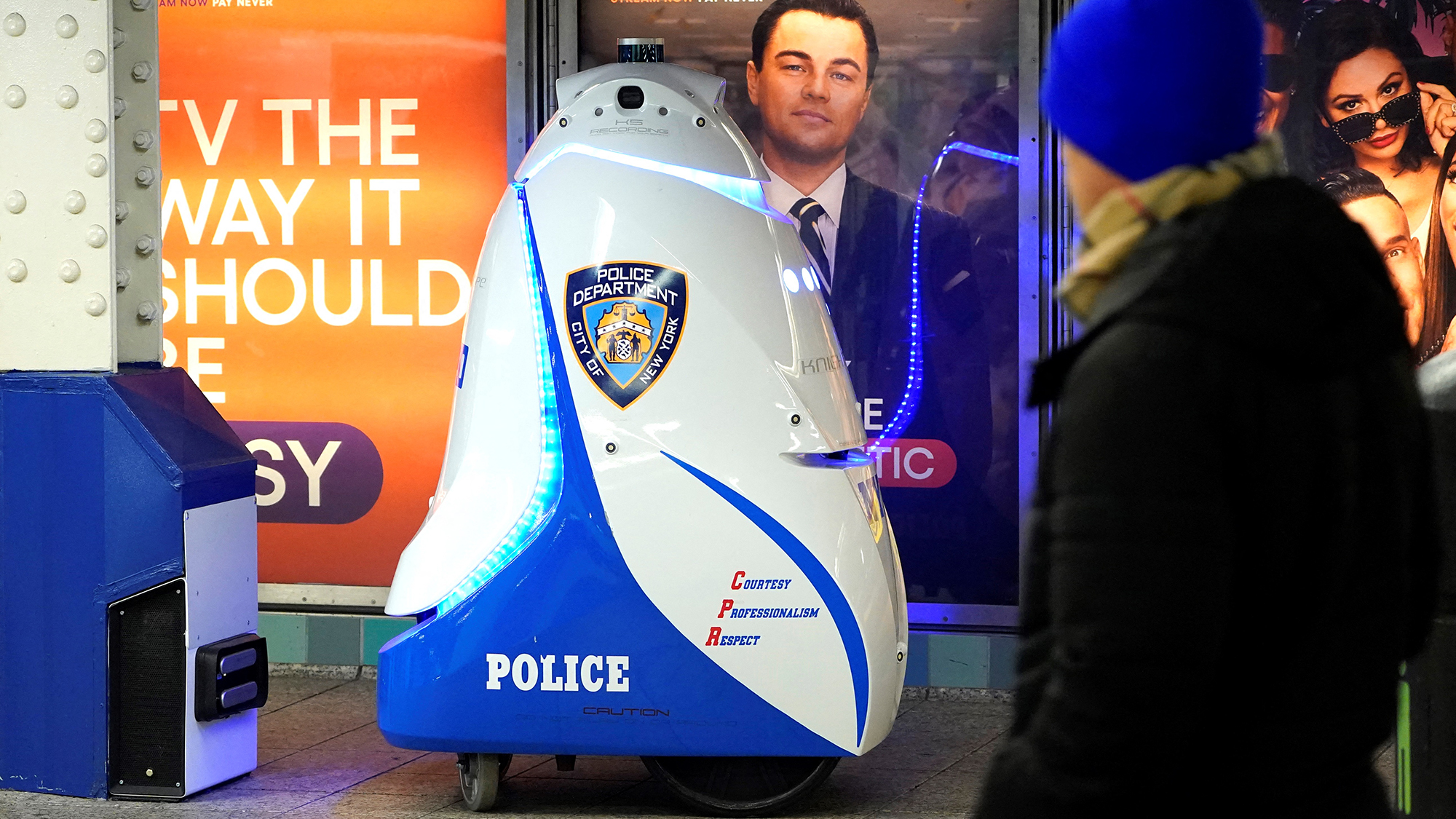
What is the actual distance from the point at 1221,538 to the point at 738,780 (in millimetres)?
2953

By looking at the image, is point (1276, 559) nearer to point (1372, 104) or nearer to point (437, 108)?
point (1372, 104)

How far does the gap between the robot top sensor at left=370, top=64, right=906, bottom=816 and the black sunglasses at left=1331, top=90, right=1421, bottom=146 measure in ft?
7.66

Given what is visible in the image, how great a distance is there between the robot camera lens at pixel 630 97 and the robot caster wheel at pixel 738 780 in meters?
1.67

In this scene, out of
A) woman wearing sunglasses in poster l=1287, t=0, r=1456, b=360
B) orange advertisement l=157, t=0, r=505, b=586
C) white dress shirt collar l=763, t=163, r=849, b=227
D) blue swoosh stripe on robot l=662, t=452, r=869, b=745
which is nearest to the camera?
blue swoosh stripe on robot l=662, t=452, r=869, b=745

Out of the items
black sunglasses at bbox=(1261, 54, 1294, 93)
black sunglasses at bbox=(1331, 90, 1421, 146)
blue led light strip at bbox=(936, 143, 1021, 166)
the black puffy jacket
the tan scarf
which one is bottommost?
the black puffy jacket

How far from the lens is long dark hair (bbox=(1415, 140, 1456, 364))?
5.09m

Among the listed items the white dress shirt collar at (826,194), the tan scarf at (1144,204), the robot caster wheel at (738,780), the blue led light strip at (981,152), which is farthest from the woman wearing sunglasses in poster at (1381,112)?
the tan scarf at (1144,204)

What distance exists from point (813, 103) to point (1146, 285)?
14.2 ft

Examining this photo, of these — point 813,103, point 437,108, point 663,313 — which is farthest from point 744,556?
point 437,108

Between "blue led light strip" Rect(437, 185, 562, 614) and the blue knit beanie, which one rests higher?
the blue knit beanie

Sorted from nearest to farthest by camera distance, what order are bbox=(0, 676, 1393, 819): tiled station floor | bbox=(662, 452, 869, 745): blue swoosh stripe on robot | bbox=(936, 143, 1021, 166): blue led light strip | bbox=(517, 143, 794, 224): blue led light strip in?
bbox=(662, 452, 869, 745): blue swoosh stripe on robot < bbox=(517, 143, 794, 224): blue led light strip < bbox=(0, 676, 1393, 819): tiled station floor < bbox=(936, 143, 1021, 166): blue led light strip

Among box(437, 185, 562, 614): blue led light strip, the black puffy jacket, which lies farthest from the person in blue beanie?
box(437, 185, 562, 614): blue led light strip

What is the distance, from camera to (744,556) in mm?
3744

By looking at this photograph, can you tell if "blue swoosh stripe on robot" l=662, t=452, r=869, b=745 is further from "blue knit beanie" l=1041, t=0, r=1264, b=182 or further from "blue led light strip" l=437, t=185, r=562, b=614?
"blue knit beanie" l=1041, t=0, r=1264, b=182
